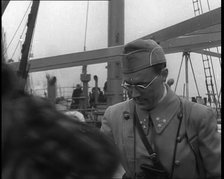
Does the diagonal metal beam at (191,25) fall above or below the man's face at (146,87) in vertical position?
above

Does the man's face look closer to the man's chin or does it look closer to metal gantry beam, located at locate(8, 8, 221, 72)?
the man's chin

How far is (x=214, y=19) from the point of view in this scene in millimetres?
4668

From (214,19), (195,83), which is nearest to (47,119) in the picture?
(214,19)

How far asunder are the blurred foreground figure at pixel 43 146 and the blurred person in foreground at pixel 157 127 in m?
1.44

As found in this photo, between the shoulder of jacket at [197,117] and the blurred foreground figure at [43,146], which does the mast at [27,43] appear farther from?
the blurred foreground figure at [43,146]

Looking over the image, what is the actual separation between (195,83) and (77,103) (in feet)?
7.65

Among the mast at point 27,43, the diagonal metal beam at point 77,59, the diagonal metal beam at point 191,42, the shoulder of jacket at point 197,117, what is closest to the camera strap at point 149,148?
the shoulder of jacket at point 197,117

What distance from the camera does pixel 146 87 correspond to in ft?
6.88

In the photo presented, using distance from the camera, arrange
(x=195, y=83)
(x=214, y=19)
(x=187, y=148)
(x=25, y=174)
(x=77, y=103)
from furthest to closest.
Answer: (x=195, y=83)
(x=77, y=103)
(x=214, y=19)
(x=187, y=148)
(x=25, y=174)

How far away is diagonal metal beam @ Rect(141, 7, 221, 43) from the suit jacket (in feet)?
8.80

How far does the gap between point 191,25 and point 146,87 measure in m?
3.13

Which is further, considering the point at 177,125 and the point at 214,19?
the point at 214,19

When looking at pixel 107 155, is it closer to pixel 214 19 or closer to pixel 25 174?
pixel 25 174

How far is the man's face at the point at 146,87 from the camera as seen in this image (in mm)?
2100
